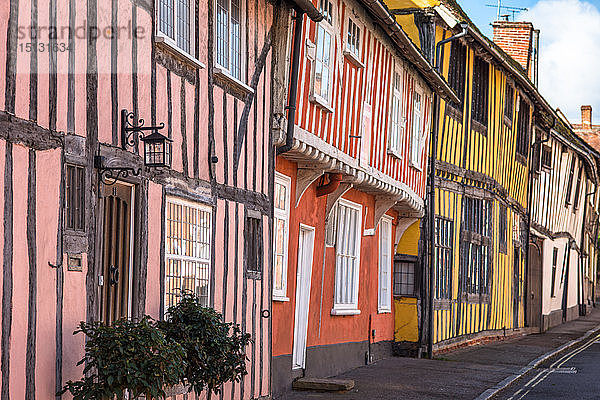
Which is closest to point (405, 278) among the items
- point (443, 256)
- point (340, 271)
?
point (443, 256)

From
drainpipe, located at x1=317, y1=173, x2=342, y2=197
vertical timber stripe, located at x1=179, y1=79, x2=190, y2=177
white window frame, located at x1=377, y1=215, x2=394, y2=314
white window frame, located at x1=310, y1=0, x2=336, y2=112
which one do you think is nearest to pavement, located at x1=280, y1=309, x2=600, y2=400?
white window frame, located at x1=377, y1=215, x2=394, y2=314

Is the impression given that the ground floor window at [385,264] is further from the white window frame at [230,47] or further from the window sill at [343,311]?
the white window frame at [230,47]

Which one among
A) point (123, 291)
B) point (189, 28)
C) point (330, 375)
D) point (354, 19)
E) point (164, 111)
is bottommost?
point (330, 375)

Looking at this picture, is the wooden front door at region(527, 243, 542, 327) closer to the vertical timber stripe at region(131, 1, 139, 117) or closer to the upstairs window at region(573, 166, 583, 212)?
the upstairs window at region(573, 166, 583, 212)

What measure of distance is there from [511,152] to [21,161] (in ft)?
67.7

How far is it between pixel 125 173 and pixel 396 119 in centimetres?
934

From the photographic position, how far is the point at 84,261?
294 inches

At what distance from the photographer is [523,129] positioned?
2741 cm

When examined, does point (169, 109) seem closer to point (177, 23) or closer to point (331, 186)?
point (177, 23)

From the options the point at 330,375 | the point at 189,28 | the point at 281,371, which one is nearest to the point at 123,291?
the point at 189,28

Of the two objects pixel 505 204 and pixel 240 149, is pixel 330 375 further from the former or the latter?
pixel 505 204

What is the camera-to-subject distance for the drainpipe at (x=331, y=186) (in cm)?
1416

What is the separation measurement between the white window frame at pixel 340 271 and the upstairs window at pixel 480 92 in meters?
6.67

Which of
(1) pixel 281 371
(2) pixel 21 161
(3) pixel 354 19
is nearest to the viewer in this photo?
(2) pixel 21 161
